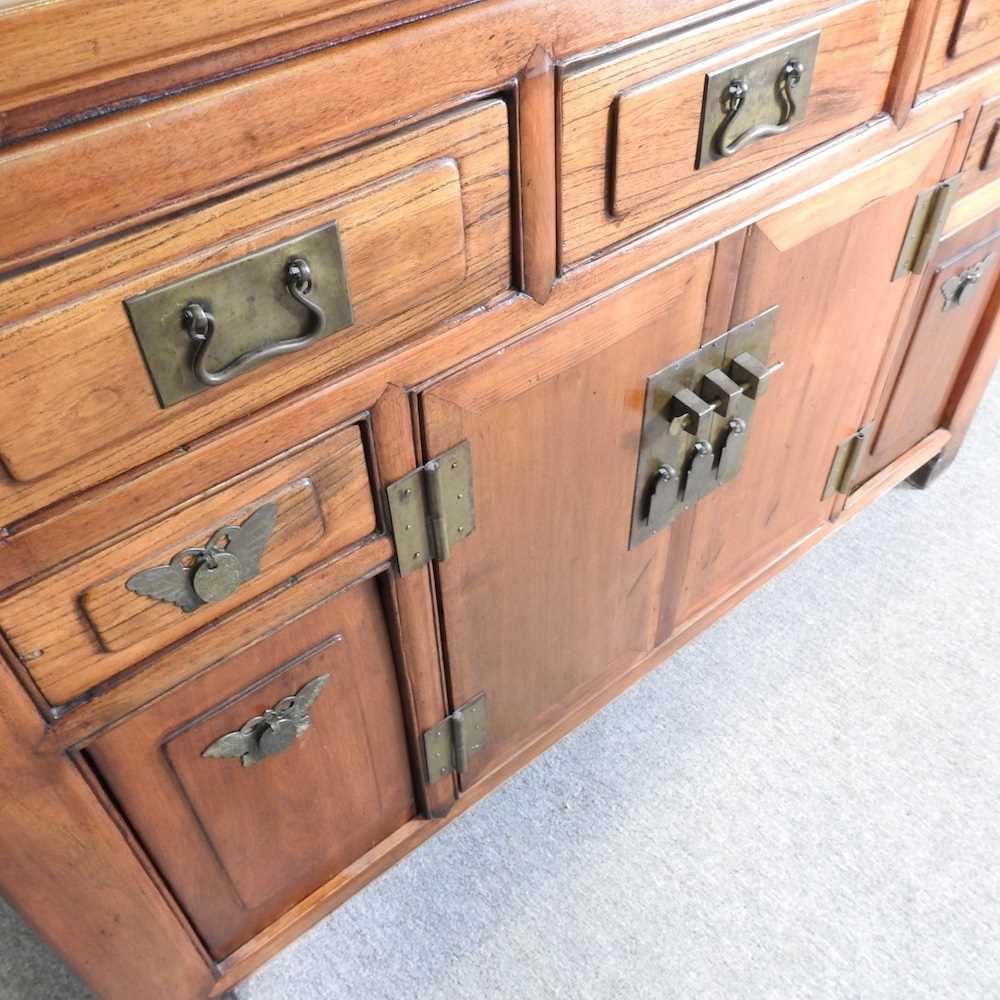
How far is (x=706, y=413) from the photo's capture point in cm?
75

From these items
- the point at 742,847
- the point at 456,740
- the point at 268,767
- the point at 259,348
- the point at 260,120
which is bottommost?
the point at 742,847

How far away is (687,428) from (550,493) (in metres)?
0.13

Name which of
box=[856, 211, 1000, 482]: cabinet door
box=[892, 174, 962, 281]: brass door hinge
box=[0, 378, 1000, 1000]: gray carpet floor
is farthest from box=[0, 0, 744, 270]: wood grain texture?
box=[0, 378, 1000, 1000]: gray carpet floor

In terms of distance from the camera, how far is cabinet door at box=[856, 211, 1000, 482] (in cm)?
99

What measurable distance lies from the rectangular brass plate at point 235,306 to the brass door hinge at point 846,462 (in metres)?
0.74

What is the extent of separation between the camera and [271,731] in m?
0.67

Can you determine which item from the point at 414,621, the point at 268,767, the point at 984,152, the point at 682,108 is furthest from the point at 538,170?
the point at 984,152

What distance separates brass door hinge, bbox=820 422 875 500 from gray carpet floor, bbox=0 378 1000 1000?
0.58ft

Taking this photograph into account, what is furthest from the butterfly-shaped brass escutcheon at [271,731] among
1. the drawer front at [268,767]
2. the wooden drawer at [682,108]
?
the wooden drawer at [682,108]

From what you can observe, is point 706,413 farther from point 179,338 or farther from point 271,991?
point 271,991

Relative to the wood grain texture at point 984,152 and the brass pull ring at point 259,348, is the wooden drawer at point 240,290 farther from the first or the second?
the wood grain texture at point 984,152

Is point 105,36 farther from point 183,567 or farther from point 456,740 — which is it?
point 456,740

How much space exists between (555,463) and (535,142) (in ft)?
0.83

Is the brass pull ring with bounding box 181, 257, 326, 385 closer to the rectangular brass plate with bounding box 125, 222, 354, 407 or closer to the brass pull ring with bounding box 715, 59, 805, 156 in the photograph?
the rectangular brass plate with bounding box 125, 222, 354, 407
